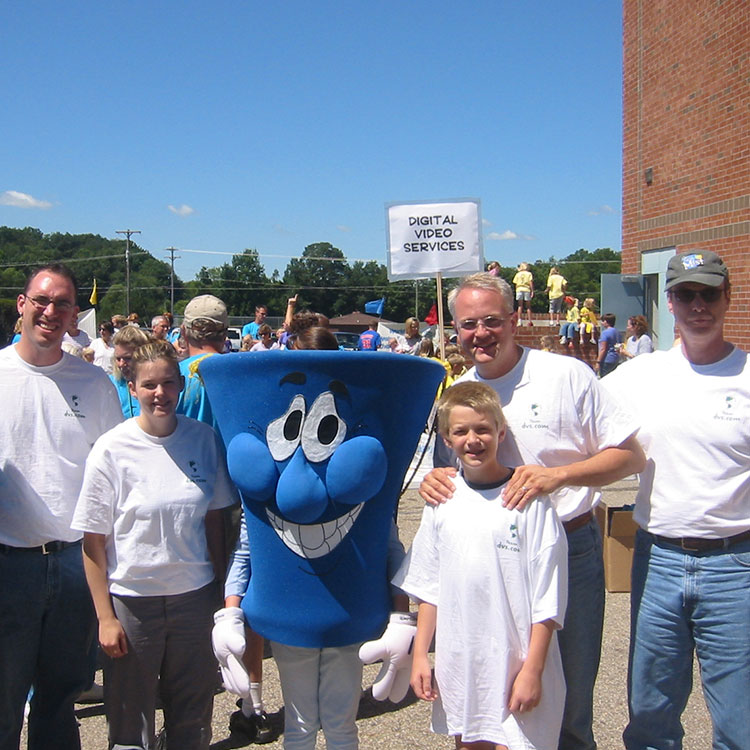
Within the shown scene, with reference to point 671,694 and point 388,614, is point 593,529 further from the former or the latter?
point 388,614

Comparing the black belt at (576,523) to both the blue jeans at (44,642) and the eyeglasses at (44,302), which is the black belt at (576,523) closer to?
the blue jeans at (44,642)

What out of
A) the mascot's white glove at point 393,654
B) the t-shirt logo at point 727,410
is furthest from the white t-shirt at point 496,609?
the t-shirt logo at point 727,410

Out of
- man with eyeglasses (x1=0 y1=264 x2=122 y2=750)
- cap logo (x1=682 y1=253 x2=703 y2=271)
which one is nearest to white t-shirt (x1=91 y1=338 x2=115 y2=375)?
man with eyeglasses (x1=0 y1=264 x2=122 y2=750)

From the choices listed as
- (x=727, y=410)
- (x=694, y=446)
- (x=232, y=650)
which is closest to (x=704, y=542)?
(x=694, y=446)

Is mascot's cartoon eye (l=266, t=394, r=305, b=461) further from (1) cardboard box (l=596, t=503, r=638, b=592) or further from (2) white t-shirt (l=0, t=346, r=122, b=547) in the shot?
(1) cardboard box (l=596, t=503, r=638, b=592)

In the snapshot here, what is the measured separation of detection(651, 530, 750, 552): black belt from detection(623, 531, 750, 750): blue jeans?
0.02 meters

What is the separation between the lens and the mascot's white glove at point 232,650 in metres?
2.22

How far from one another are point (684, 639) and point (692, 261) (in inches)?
49.8

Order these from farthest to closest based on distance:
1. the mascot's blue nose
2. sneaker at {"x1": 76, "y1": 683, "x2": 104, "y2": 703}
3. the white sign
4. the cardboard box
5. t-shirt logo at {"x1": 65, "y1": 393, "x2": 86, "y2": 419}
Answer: the white sign → the cardboard box → sneaker at {"x1": 76, "y1": 683, "x2": 104, "y2": 703} → t-shirt logo at {"x1": 65, "y1": 393, "x2": 86, "y2": 419} → the mascot's blue nose

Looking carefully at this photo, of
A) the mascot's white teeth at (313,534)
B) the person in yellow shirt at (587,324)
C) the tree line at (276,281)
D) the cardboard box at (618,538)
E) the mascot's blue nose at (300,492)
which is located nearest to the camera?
the mascot's blue nose at (300,492)

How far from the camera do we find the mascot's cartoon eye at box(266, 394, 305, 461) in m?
2.16

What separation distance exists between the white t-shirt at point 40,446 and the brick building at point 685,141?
891 centimetres

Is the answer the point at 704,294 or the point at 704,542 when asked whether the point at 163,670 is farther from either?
the point at 704,294

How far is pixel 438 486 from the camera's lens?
2.27 metres
